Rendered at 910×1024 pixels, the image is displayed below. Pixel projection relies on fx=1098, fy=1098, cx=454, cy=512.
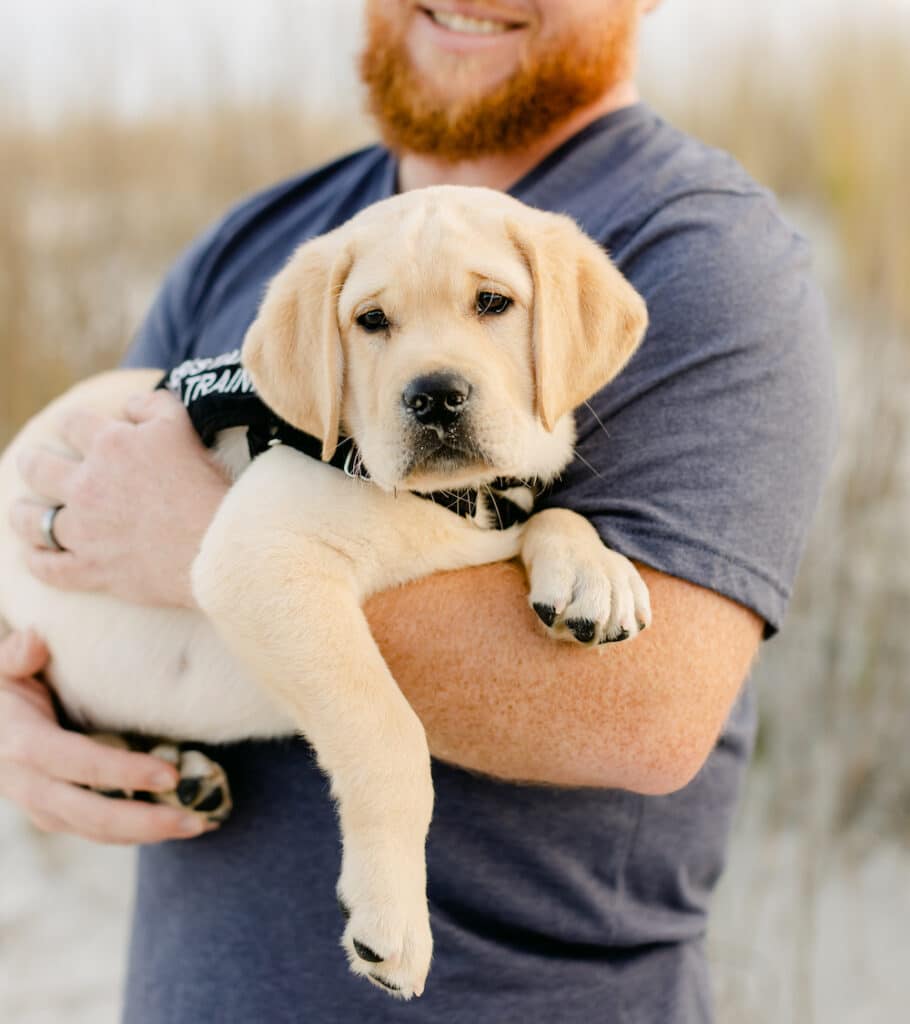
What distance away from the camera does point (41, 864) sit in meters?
5.03

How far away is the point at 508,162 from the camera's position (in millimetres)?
2336

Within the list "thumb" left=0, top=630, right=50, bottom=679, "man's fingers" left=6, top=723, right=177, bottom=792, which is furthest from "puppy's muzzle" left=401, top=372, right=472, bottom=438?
"thumb" left=0, top=630, right=50, bottom=679

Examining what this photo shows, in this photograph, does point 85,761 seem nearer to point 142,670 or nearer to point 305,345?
point 142,670

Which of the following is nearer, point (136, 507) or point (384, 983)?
point (384, 983)

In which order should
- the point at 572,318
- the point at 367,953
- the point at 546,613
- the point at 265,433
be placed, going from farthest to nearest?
the point at 265,433
the point at 572,318
the point at 546,613
the point at 367,953

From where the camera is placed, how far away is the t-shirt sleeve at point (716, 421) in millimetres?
1709

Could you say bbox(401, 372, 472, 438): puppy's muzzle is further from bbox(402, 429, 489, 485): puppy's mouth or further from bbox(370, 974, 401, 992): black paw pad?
bbox(370, 974, 401, 992): black paw pad

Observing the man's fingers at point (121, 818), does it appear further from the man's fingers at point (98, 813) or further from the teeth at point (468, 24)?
the teeth at point (468, 24)

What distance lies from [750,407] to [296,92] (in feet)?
16.6

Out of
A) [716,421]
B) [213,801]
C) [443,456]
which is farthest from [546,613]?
[213,801]

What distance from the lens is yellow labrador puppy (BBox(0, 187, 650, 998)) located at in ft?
5.25

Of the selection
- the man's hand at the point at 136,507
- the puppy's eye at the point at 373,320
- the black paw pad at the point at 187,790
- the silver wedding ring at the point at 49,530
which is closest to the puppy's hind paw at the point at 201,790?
the black paw pad at the point at 187,790

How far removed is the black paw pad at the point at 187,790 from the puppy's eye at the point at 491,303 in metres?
0.99

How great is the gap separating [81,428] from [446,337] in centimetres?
86
